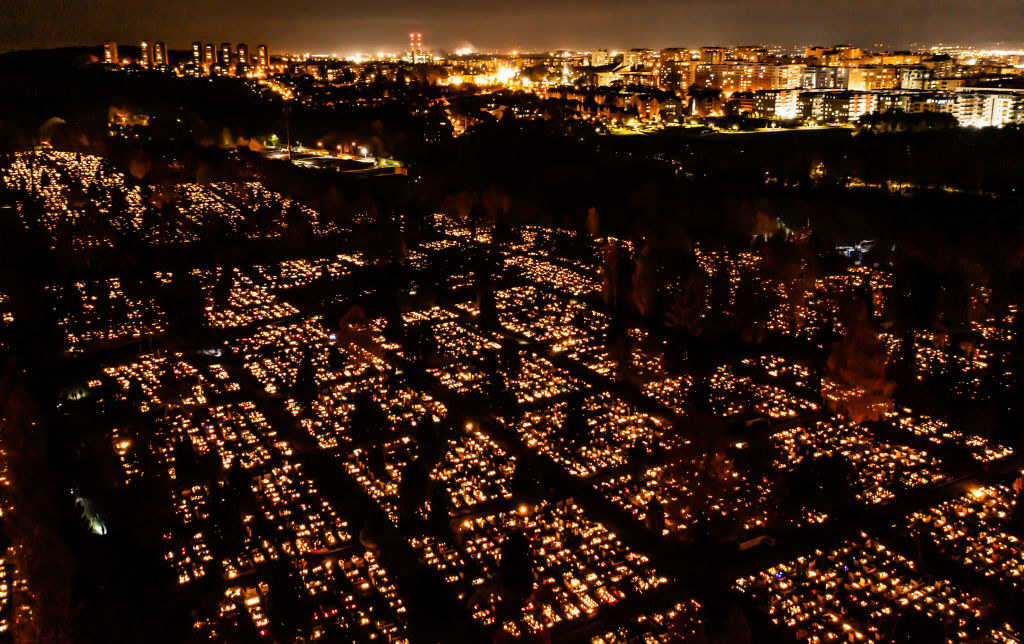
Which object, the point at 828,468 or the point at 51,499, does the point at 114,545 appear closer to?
the point at 51,499

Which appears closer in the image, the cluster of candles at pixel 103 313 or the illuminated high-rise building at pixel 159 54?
the cluster of candles at pixel 103 313

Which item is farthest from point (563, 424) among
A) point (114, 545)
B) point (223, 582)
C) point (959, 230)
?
point (959, 230)

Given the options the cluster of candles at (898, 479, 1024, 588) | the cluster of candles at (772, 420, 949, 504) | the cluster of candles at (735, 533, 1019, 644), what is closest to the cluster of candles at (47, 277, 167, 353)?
the cluster of candles at (772, 420, 949, 504)

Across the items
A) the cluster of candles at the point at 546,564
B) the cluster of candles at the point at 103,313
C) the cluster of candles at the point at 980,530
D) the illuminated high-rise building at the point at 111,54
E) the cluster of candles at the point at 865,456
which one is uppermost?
the illuminated high-rise building at the point at 111,54

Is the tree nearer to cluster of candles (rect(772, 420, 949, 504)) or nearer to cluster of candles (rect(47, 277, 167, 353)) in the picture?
cluster of candles (rect(772, 420, 949, 504))

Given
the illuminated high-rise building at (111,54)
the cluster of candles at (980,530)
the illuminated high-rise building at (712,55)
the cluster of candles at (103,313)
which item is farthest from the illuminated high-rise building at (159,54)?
the cluster of candles at (980,530)

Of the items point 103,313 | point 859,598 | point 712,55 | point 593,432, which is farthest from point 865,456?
point 712,55

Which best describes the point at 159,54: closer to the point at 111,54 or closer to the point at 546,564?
the point at 111,54

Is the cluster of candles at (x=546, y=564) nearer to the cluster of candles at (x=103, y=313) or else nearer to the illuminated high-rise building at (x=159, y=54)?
the cluster of candles at (x=103, y=313)
